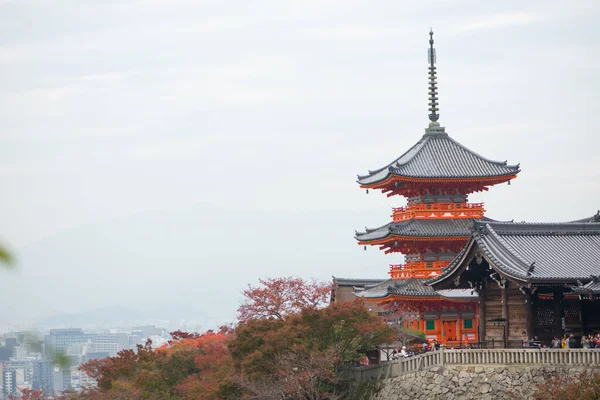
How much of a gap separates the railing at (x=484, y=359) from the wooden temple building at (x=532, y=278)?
1791 mm

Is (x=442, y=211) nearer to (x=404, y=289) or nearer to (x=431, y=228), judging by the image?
(x=431, y=228)

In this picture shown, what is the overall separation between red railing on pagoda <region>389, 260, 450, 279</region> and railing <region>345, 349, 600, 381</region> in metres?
11.7

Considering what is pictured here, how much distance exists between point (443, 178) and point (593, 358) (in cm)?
2159

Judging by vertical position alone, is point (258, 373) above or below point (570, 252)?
below

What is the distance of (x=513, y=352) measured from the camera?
31.4 m

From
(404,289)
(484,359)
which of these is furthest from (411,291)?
(484,359)

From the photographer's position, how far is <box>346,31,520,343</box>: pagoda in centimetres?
4769

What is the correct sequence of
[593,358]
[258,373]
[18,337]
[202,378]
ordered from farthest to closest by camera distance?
[202,378], [258,373], [593,358], [18,337]

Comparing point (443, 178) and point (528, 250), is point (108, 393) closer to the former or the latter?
point (443, 178)

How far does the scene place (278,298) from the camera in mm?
49344

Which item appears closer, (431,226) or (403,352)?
(403,352)

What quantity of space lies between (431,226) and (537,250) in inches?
562

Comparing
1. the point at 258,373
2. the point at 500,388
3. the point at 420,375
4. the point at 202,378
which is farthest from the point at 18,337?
the point at 202,378

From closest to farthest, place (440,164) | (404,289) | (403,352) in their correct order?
(403,352), (404,289), (440,164)
